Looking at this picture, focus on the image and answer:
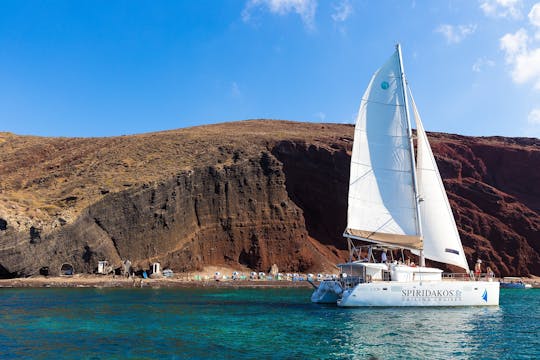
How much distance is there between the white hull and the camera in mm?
34375

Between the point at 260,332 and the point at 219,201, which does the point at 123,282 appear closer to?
the point at 219,201

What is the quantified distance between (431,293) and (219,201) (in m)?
49.8

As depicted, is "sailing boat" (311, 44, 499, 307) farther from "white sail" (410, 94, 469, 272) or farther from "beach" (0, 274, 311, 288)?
"beach" (0, 274, 311, 288)

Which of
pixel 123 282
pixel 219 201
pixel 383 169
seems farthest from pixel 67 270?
pixel 383 169

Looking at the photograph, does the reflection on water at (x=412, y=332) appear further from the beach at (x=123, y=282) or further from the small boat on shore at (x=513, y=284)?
the small boat on shore at (x=513, y=284)

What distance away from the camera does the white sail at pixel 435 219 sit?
122ft

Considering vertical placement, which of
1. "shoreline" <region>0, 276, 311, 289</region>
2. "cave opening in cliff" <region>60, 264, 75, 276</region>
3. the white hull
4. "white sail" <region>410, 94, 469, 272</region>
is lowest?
"shoreline" <region>0, 276, 311, 289</region>

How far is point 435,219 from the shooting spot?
124 feet

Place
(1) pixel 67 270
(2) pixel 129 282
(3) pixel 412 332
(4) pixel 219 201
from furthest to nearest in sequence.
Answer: (4) pixel 219 201 → (1) pixel 67 270 → (2) pixel 129 282 → (3) pixel 412 332

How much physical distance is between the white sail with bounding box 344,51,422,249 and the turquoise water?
634 cm

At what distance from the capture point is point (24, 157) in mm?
103688

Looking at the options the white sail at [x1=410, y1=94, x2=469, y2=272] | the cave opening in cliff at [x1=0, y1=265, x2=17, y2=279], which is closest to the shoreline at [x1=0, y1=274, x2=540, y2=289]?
the cave opening in cliff at [x1=0, y1=265, x2=17, y2=279]

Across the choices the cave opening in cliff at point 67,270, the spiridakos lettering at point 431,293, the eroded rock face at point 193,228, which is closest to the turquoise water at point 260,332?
the spiridakos lettering at point 431,293

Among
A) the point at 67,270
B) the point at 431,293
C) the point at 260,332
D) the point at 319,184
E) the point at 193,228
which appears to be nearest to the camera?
the point at 260,332
